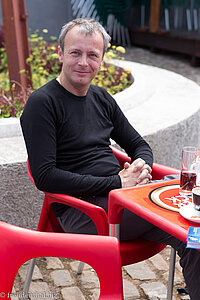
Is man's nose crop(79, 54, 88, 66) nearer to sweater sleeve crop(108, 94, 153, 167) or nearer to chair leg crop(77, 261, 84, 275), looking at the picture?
sweater sleeve crop(108, 94, 153, 167)

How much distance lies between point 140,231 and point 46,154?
565mm

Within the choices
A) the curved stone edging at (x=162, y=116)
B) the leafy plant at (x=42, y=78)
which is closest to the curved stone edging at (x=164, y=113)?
the curved stone edging at (x=162, y=116)

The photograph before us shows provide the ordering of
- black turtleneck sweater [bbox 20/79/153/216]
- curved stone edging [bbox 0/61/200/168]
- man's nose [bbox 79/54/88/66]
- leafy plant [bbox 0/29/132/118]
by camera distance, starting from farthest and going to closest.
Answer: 1. leafy plant [bbox 0/29/132/118]
2. curved stone edging [bbox 0/61/200/168]
3. man's nose [bbox 79/54/88/66]
4. black turtleneck sweater [bbox 20/79/153/216]

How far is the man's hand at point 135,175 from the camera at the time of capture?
7.50ft

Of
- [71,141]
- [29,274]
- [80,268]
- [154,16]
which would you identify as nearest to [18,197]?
[80,268]

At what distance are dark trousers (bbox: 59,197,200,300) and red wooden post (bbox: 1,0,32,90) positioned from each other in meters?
2.63

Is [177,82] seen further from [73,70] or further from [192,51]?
[192,51]

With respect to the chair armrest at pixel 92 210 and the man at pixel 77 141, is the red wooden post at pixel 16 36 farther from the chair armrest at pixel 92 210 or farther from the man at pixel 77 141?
the chair armrest at pixel 92 210

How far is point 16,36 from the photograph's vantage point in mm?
4496

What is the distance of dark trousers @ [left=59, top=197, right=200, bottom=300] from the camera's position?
179 centimetres

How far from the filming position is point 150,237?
213 cm

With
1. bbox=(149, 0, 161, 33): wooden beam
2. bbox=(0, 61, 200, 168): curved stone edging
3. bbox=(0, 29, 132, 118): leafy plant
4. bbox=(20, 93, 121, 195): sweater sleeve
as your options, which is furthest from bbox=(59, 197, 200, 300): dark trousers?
bbox=(149, 0, 161, 33): wooden beam

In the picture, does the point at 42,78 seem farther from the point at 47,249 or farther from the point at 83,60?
the point at 47,249

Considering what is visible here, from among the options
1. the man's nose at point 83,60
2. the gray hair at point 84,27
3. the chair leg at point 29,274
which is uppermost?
the gray hair at point 84,27
